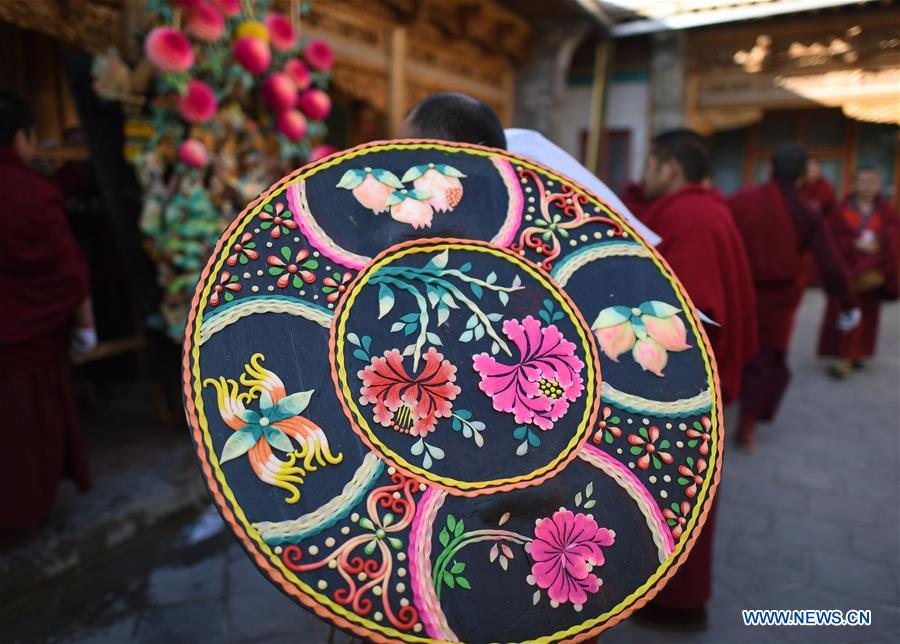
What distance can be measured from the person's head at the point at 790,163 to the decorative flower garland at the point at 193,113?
259 cm

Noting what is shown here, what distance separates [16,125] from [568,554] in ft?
7.57

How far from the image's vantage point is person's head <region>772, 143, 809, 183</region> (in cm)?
340

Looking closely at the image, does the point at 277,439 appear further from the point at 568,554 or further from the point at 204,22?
the point at 204,22

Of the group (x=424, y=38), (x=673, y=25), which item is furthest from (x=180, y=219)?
(x=673, y=25)

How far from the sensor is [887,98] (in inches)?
281

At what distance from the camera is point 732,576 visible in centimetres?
231

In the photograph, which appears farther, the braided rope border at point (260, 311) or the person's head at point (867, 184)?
the person's head at point (867, 184)

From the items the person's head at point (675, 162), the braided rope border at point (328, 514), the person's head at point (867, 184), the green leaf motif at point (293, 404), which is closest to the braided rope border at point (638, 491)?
the braided rope border at point (328, 514)

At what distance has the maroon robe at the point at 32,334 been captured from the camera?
2.11 metres

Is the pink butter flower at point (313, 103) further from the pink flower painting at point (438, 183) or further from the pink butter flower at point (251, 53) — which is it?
the pink flower painting at point (438, 183)

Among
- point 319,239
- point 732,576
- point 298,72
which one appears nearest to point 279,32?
point 298,72

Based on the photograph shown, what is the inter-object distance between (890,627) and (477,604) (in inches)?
70.8

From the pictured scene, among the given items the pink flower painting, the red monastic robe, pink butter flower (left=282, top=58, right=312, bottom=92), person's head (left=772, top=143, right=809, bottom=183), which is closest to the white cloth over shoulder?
the red monastic robe

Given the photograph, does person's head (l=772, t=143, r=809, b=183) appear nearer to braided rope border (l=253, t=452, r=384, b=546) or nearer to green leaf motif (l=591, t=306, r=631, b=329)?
green leaf motif (l=591, t=306, r=631, b=329)
